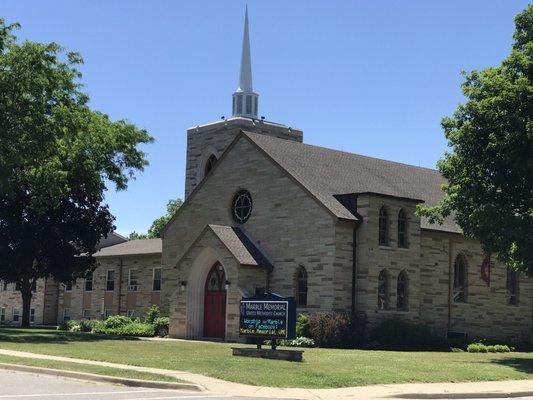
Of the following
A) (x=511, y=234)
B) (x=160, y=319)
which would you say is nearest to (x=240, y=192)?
(x=160, y=319)

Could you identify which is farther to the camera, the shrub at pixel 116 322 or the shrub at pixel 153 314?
the shrub at pixel 153 314

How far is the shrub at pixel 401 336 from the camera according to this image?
34.7m

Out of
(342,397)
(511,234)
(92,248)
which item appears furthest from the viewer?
(92,248)

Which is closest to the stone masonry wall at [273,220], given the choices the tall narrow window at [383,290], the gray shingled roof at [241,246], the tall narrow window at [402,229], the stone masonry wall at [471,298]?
the gray shingled roof at [241,246]

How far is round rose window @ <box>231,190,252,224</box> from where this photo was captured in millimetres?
40500

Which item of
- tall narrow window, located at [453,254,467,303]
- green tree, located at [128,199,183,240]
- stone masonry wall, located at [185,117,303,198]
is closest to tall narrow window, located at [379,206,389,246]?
tall narrow window, located at [453,254,467,303]

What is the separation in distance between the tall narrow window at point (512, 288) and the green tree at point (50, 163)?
20032mm

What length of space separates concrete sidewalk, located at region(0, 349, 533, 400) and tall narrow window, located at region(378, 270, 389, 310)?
1616 cm

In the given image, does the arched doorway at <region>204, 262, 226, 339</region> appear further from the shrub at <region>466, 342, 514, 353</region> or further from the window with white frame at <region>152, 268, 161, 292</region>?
the window with white frame at <region>152, 268, 161, 292</region>

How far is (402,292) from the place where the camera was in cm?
3775

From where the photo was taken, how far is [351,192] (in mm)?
39000

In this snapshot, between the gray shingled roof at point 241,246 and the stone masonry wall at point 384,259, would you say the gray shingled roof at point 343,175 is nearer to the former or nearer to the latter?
the stone masonry wall at point 384,259

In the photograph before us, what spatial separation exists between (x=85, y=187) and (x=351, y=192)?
1354 cm

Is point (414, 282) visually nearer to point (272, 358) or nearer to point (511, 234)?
point (511, 234)
